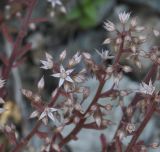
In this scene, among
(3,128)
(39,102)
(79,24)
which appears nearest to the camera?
(39,102)

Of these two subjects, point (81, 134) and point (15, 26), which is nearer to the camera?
point (81, 134)

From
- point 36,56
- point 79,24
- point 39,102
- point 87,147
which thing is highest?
point 39,102

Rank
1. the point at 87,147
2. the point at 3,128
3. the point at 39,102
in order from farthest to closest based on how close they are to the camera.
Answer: the point at 87,147 < the point at 3,128 < the point at 39,102

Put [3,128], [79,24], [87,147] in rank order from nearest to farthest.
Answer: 1. [3,128]
2. [87,147]
3. [79,24]

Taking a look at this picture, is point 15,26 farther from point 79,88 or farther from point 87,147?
point 79,88

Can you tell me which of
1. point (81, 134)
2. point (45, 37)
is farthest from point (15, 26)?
point (81, 134)

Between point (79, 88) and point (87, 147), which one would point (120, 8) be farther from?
point (79, 88)

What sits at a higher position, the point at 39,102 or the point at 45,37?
the point at 39,102

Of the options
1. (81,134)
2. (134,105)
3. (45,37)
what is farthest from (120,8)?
(134,105)

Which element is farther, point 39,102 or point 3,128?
point 3,128
